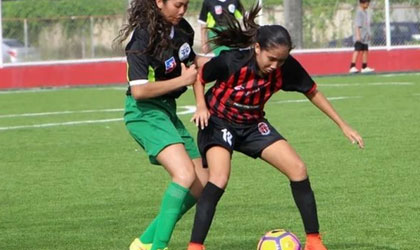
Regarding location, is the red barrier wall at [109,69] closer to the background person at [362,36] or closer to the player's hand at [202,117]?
the background person at [362,36]

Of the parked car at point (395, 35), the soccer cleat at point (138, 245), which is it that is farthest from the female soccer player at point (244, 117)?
the parked car at point (395, 35)

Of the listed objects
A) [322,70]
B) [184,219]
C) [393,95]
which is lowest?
[322,70]

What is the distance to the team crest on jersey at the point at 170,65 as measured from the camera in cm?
757

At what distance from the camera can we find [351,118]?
56.0 ft

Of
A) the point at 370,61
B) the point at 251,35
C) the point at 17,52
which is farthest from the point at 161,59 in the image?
the point at 370,61

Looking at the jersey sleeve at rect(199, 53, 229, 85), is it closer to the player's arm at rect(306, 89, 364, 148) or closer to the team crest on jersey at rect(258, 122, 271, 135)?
the team crest on jersey at rect(258, 122, 271, 135)

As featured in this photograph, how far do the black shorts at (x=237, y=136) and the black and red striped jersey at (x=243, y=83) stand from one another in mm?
47

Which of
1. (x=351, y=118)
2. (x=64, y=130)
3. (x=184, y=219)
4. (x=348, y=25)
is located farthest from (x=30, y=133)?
(x=348, y=25)

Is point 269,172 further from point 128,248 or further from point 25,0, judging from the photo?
point 25,0

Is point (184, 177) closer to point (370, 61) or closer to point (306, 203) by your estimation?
point (306, 203)

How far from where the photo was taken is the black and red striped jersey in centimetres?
748

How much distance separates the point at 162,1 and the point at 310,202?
5.14ft

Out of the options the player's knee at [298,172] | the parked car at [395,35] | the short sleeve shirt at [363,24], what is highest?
the player's knee at [298,172]

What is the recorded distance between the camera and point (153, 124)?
7.47 metres
